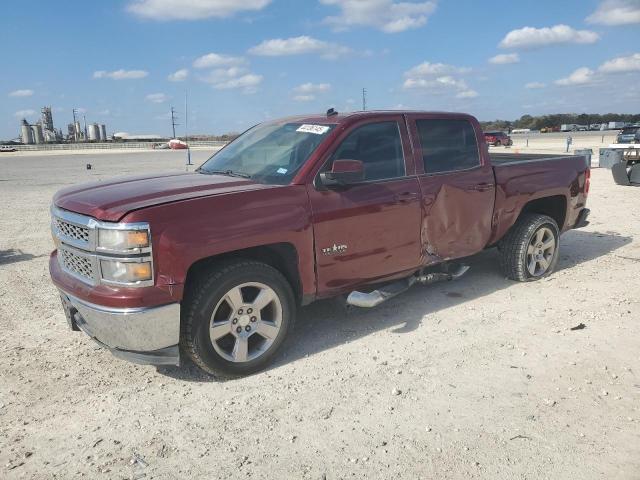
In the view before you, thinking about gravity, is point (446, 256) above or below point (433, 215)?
below

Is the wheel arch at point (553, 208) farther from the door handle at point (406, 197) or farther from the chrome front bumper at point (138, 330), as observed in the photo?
the chrome front bumper at point (138, 330)

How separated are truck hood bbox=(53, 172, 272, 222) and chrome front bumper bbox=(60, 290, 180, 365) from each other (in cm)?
60

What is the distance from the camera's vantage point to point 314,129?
4398 millimetres

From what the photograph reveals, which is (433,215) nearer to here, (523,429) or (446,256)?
(446,256)

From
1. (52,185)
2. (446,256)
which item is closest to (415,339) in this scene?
(446,256)

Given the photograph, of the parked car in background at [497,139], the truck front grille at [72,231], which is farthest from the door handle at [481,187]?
the parked car in background at [497,139]

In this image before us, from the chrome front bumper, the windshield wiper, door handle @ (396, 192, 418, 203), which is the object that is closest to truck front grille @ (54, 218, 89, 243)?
the chrome front bumper

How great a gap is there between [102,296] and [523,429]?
107 inches

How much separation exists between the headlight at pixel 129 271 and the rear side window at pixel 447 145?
2.63m

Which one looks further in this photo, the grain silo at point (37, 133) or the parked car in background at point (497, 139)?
the grain silo at point (37, 133)

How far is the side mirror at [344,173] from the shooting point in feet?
12.7

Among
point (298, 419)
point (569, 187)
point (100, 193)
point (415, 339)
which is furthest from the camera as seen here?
point (569, 187)

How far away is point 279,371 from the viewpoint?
152 inches

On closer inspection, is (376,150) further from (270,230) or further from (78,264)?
(78,264)
